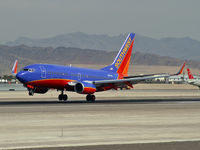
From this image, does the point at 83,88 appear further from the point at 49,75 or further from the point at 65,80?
the point at 49,75

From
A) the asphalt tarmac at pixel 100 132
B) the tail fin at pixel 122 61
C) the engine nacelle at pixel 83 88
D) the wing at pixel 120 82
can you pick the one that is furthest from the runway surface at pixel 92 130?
the tail fin at pixel 122 61

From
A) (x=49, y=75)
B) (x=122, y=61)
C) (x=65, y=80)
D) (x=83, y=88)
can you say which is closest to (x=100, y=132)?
(x=83, y=88)

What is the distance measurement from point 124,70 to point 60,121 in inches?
1290

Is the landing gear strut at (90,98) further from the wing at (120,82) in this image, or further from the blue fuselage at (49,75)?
the blue fuselage at (49,75)

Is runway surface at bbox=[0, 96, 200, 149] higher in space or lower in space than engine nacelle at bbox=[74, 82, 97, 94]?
lower

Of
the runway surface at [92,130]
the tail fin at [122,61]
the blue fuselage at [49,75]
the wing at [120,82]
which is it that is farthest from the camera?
the tail fin at [122,61]

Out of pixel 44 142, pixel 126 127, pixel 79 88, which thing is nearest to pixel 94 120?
pixel 126 127

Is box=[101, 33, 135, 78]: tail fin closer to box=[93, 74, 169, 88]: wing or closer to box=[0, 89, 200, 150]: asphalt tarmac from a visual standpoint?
box=[93, 74, 169, 88]: wing

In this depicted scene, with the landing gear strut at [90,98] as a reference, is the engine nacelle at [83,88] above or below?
above

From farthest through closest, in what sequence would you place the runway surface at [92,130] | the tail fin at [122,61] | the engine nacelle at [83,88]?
1. the tail fin at [122,61]
2. the engine nacelle at [83,88]
3. the runway surface at [92,130]

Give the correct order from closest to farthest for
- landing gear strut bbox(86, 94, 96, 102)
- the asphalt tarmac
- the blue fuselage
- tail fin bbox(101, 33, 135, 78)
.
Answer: the asphalt tarmac
the blue fuselage
landing gear strut bbox(86, 94, 96, 102)
tail fin bbox(101, 33, 135, 78)

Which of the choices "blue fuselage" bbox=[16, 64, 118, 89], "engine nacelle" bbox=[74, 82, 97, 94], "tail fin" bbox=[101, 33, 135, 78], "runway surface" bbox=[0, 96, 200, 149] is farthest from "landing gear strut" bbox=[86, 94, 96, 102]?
"runway surface" bbox=[0, 96, 200, 149]

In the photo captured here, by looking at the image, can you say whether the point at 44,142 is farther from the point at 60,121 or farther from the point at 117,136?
the point at 60,121

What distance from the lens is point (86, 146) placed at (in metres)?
16.6
